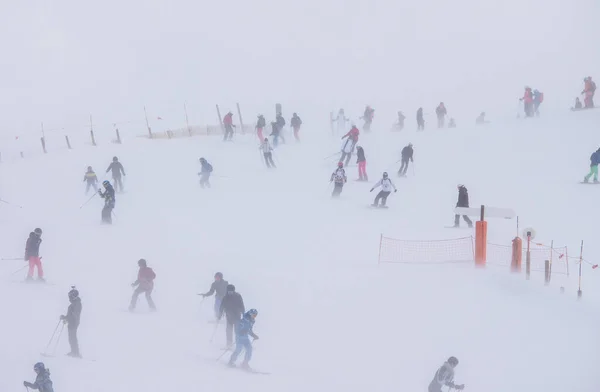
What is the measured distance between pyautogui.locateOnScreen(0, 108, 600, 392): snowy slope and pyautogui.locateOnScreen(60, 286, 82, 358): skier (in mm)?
288

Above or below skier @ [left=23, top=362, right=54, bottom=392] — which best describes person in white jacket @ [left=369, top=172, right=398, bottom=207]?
above

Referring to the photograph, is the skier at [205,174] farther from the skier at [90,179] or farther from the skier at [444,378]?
the skier at [444,378]

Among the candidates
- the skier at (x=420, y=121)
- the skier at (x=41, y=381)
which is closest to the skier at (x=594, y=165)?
the skier at (x=420, y=121)

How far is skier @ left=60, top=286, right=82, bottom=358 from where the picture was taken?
40.9 feet

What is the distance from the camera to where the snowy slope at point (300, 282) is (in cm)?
1269

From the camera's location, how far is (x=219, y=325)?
14.5 meters

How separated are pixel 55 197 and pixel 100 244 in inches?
273

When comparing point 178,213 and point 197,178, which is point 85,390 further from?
point 197,178

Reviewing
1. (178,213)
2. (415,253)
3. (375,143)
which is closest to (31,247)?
(178,213)

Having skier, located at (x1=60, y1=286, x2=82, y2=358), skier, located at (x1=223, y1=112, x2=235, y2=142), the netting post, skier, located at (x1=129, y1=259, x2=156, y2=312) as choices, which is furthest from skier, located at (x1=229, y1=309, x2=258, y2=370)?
skier, located at (x1=223, y1=112, x2=235, y2=142)

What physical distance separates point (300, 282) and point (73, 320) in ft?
18.7

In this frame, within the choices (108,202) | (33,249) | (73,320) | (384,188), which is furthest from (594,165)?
(73,320)

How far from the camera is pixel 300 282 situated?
1675cm

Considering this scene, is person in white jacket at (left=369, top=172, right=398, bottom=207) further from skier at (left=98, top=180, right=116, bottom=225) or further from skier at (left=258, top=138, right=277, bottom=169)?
skier at (left=98, top=180, right=116, bottom=225)
